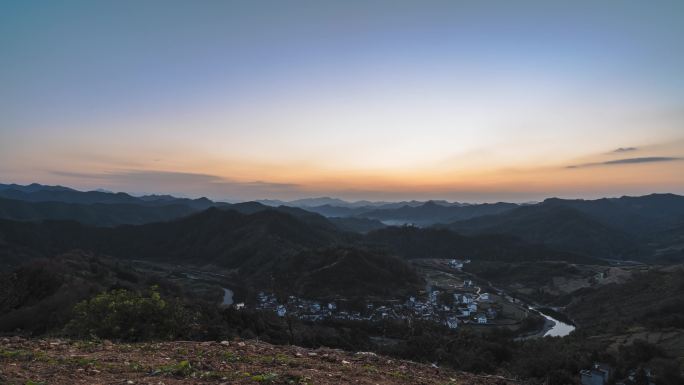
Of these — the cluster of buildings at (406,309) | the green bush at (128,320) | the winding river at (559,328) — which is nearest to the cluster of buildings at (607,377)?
the green bush at (128,320)

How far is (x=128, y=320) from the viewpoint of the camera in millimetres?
20281

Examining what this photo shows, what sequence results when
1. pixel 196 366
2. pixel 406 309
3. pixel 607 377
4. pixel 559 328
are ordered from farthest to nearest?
pixel 406 309, pixel 559 328, pixel 607 377, pixel 196 366

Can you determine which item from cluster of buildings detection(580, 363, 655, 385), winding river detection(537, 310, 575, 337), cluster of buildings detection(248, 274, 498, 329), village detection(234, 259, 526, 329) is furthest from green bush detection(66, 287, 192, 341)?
winding river detection(537, 310, 575, 337)

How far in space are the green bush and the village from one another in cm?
7355

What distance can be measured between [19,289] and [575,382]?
61.9m

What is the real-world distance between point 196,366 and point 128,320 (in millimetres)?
10381

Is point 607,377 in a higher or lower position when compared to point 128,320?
lower

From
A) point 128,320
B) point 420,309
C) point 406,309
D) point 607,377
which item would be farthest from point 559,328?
point 128,320

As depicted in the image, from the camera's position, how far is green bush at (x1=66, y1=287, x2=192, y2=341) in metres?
19.6

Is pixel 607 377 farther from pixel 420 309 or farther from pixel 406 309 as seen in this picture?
pixel 406 309

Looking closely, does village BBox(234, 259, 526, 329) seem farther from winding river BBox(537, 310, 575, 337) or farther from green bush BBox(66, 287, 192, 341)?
green bush BBox(66, 287, 192, 341)

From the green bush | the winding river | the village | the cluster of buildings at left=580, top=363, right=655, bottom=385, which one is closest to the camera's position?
the green bush

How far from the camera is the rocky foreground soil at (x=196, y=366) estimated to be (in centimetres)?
1056

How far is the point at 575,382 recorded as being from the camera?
3859 centimetres
